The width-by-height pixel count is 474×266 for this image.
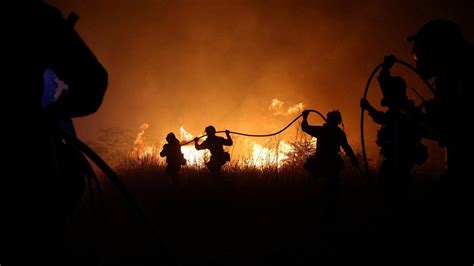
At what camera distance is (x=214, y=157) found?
32.0 ft

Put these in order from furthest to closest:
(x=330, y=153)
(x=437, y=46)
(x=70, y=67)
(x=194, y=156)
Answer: (x=194, y=156) → (x=330, y=153) → (x=437, y=46) → (x=70, y=67)

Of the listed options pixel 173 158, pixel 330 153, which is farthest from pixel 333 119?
pixel 173 158

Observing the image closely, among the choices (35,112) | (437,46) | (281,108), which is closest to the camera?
(35,112)

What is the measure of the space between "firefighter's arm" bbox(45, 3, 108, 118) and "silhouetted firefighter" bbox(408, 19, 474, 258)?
240cm

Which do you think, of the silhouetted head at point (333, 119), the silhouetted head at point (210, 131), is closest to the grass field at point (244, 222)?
the silhouetted head at point (210, 131)

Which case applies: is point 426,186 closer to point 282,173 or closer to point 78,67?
point 282,173

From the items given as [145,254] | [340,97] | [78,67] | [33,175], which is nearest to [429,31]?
[78,67]

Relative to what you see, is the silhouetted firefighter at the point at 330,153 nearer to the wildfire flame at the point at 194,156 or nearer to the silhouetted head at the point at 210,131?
the silhouetted head at the point at 210,131

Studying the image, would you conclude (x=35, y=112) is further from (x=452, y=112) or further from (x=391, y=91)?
(x=391, y=91)

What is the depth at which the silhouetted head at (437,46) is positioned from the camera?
2883 millimetres

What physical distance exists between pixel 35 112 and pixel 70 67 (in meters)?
0.23

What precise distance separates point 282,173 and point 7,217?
9773 mm

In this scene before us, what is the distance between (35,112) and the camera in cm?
117

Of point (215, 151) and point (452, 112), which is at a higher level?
point (215, 151)
